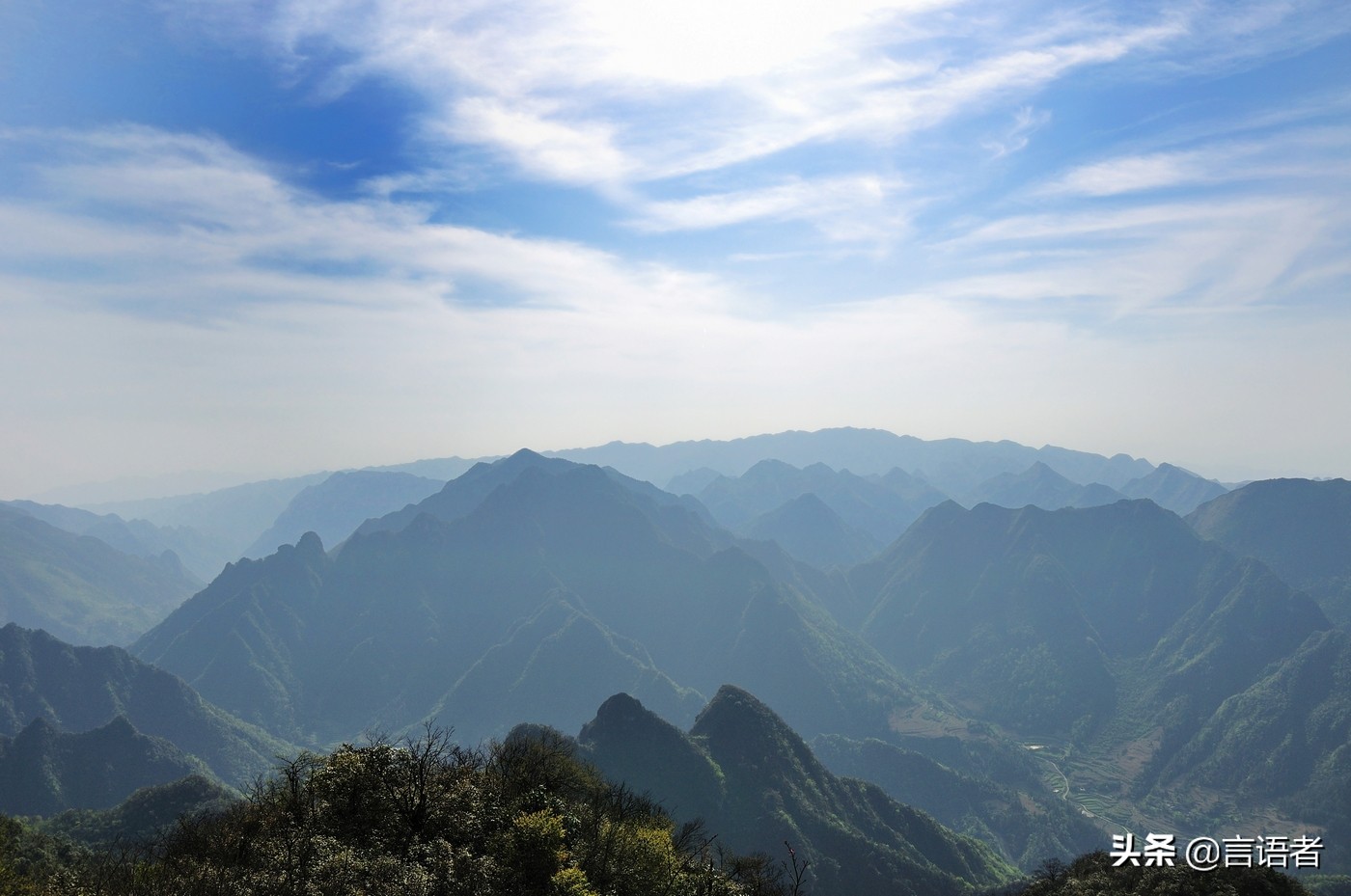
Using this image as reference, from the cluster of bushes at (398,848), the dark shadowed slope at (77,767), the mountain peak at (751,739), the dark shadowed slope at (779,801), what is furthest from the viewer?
the dark shadowed slope at (77,767)

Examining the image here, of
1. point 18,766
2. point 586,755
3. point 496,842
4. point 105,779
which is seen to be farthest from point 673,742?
point 18,766

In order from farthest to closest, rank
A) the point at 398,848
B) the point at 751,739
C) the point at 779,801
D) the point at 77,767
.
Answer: the point at 77,767 → the point at 751,739 → the point at 779,801 → the point at 398,848

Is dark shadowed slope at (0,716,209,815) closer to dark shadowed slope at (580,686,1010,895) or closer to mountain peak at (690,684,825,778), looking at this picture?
dark shadowed slope at (580,686,1010,895)

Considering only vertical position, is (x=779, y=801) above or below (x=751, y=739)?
below

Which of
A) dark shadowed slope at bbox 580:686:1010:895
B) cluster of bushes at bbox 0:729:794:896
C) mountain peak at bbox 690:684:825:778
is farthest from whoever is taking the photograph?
mountain peak at bbox 690:684:825:778

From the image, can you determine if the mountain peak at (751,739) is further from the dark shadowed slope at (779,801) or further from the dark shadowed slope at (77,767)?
the dark shadowed slope at (77,767)

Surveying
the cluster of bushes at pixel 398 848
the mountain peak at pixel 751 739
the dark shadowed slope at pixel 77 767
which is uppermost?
the cluster of bushes at pixel 398 848

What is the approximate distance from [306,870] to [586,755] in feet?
396

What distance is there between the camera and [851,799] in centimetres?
14562

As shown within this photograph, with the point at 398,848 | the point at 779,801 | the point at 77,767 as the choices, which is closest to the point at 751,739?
the point at 779,801

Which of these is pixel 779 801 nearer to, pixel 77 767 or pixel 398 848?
pixel 398 848

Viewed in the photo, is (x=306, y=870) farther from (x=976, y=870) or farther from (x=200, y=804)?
(x=976, y=870)

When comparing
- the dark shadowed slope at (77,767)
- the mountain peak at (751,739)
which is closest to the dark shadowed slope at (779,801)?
the mountain peak at (751,739)

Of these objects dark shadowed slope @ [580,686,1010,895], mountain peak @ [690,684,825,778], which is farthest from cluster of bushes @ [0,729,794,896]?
mountain peak @ [690,684,825,778]
